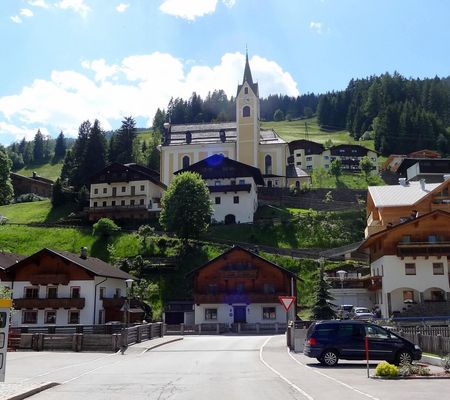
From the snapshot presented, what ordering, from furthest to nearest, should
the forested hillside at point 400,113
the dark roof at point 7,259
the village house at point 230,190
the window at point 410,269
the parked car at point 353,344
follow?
the forested hillside at point 400,113
the village house at point 230,190
the dark roof at point 7,259
the window at point 410,269
the parked car at point 353,344

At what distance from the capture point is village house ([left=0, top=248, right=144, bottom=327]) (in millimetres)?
50594

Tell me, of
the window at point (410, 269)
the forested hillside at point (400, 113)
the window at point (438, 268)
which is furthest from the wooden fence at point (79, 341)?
the forested hillside at point (400, 113)

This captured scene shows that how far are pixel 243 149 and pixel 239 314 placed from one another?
5598 centimetres

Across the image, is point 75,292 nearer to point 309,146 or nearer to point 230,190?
point 230,190

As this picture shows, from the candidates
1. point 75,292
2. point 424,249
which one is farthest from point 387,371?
point 75,292

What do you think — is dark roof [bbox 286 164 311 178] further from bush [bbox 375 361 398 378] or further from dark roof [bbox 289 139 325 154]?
bush [bbox 375 361 398 378]

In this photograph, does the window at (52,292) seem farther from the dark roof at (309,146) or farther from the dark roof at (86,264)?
the dark roof at (309,146)

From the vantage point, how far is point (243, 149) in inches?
4242

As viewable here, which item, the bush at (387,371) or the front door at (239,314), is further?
the front door at (239,314)

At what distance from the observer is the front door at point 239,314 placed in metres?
56.2

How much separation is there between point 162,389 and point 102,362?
10.2m

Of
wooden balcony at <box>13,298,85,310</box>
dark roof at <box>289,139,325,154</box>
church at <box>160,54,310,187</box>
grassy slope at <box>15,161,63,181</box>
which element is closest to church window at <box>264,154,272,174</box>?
church at <box>160,54,310,187</box>

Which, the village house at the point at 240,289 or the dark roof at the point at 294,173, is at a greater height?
the dark roof at the point at 294,173

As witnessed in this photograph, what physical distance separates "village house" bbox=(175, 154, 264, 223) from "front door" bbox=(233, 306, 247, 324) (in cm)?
2768
